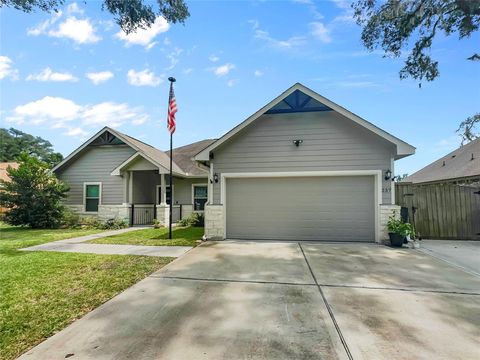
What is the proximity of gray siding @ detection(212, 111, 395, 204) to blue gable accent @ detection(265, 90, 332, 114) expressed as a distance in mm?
223

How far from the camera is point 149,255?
6.75 m

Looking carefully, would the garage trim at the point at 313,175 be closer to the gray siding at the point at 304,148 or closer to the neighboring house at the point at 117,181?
the gray siding at the point at 304,148

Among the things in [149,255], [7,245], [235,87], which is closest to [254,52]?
[235,87]

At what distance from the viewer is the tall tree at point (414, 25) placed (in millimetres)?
10234

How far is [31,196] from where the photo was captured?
491 inches

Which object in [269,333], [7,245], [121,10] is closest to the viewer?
[269,333]

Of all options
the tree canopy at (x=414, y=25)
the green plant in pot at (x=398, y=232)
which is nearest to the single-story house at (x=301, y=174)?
the green plant in pot at (x=398, y=232)

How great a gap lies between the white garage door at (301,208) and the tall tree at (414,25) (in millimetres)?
6849

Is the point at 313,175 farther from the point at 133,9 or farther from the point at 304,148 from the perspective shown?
the point at 133,9

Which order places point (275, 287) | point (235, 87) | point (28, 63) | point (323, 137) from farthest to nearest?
1. point (235, 87)
2. point (28, 63)
3. point (323, 137)
4. point (275, 287)

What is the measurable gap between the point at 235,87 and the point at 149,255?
26.2ft

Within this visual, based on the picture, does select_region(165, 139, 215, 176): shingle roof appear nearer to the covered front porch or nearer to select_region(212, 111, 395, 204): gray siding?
the covered front porch

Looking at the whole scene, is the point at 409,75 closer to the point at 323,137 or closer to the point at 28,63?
the point at 323,137

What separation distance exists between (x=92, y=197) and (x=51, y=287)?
11268 mm
